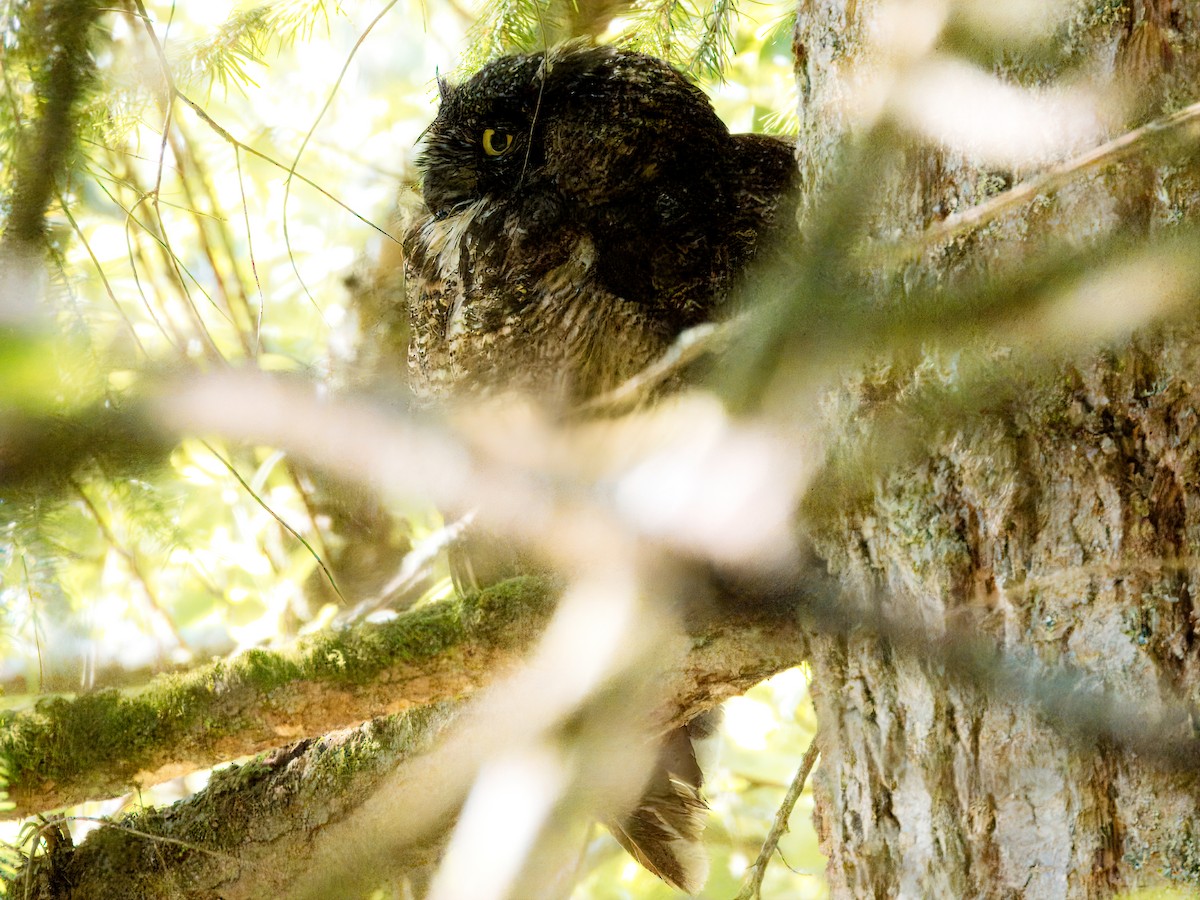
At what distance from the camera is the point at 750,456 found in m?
1.09

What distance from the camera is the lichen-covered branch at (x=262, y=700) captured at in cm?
154

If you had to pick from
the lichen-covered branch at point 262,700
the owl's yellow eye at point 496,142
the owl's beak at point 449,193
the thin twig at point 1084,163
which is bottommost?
the lichen-covered branch at point 262,700

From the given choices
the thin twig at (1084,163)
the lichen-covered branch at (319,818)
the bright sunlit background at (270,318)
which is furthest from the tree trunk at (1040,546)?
the bright sunlit background at (270,318)

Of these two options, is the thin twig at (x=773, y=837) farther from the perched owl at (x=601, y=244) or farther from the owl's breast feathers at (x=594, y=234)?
the owl's breast feathers at (x=594, y=234)

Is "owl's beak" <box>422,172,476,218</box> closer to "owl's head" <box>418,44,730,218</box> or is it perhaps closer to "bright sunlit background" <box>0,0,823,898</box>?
"owl's head" <box>418,44,730,218</box>

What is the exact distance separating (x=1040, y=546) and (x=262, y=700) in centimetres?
116

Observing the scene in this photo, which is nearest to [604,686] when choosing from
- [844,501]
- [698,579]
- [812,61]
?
[698,579]

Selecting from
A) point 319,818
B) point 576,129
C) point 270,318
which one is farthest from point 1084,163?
point 270,318

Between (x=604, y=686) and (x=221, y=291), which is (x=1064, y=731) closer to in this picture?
(x=604, y=686)

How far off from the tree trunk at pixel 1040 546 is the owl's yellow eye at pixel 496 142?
2.84 feet

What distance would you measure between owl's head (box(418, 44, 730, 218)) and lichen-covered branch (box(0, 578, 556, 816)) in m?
0.72

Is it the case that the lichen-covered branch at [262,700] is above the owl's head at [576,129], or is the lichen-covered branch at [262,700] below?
below

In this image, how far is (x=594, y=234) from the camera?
1.72 m

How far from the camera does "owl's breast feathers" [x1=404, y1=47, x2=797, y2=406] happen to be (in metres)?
1.69
